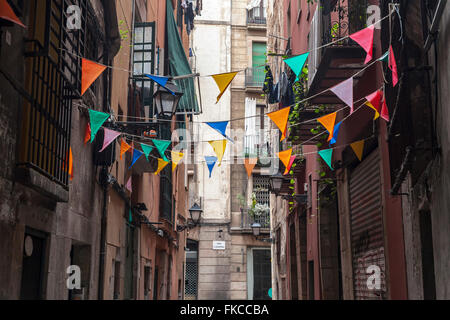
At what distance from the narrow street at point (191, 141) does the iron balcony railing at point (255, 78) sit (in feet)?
40.5

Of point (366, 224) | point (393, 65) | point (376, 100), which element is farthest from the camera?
point (366, 224)

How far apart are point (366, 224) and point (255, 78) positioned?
24285 millimetres

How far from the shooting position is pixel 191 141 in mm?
12695

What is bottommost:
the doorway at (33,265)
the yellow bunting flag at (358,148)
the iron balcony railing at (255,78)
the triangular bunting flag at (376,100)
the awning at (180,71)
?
the doorway at (33,265)

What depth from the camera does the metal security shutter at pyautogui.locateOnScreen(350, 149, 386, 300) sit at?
9.09 metres

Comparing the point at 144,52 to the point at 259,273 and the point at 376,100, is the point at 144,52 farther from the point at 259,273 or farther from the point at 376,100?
the point at 259,273

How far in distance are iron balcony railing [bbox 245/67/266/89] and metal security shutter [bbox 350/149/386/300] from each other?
22671mm

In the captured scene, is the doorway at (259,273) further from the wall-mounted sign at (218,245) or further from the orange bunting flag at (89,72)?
the orange bunting flag at (89,72)

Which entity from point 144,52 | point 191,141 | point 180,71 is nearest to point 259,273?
point 180,71

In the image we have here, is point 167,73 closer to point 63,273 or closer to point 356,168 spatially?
point 356,168

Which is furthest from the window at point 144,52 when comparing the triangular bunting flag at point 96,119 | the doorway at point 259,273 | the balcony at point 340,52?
the doorway at point 259,273

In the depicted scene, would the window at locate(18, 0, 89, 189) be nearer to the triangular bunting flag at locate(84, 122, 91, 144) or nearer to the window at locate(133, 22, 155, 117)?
the triangular bunting flag at locate(84, 122, 91, 144)

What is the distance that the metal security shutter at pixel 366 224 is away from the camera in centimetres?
909

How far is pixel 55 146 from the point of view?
269 inches
